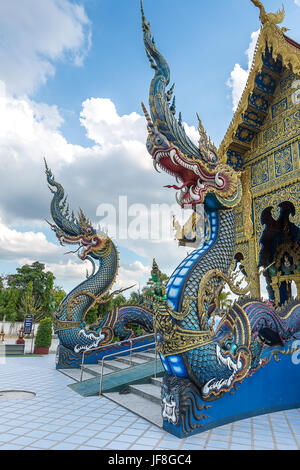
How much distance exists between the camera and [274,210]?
20.5 feet

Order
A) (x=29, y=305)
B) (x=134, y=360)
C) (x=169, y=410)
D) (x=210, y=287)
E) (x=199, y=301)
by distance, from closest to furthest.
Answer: (x=169, y=410) < (x=199, y=301) < (x=210, y=287) < (x=134, y=360) < (x=29, y=305)

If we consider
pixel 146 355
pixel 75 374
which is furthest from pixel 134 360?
pixel 75 374

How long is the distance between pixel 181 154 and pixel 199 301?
1.79m

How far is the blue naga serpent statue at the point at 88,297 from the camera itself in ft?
26.1

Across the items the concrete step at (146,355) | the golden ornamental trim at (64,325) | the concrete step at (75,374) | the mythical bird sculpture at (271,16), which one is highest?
the mythical bird sculpture at (271,16)

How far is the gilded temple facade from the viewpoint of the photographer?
600 cm

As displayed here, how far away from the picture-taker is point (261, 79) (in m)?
6.61

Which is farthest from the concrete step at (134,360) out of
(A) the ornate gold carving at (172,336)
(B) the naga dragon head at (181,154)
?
(B) the naga dragon head at (181,154)

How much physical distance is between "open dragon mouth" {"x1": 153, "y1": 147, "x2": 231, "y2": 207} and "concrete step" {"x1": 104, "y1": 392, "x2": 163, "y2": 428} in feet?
9.00

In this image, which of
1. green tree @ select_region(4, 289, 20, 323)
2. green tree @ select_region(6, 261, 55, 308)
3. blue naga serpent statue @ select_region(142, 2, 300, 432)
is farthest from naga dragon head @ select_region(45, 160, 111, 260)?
green tree @ select_region(6, 261, 55, 308)

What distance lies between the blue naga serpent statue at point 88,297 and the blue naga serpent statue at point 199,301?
455 cm

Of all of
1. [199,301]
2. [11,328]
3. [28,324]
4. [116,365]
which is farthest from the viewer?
[11,328]

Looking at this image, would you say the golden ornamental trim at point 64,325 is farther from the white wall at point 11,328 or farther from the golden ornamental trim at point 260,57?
the white wall at point 11,328

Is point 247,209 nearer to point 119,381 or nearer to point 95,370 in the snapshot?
point 119,381
